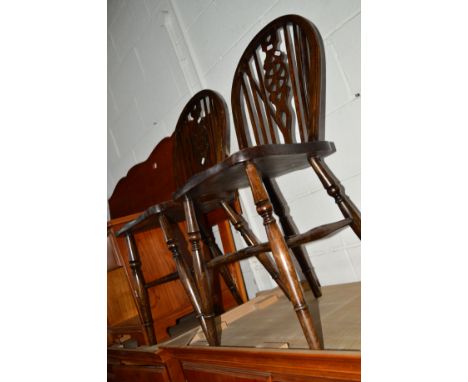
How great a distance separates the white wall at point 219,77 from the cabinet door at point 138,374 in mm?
645

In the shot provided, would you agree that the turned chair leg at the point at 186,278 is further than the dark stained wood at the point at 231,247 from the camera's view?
No

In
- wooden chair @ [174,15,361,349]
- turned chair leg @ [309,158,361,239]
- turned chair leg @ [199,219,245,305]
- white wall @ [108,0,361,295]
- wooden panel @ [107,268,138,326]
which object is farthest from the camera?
wooden panel @ [107,268,138,326]

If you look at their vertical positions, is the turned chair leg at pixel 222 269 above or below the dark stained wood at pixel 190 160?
below

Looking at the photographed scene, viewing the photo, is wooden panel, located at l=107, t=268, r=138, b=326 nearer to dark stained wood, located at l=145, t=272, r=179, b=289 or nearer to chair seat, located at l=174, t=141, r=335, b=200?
dark stained wood, located at l=145, t=272, r=179, b=289

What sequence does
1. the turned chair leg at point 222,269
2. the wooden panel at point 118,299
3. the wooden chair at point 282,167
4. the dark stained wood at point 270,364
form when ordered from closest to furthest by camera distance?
the dark stained wood at point 270,364
the wooden chair at point 282,167
the turned chair leg at point 222,269
the wooden panel at point 118,299

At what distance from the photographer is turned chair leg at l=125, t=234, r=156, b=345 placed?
1437 mm

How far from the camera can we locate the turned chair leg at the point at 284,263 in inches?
29.1

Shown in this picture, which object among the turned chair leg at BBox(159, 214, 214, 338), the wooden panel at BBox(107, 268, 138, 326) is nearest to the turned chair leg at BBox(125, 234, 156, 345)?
the turned chair leg at BBox(159, 214, 214, 338)

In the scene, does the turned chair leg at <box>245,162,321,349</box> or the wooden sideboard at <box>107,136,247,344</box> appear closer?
the turned chair leg at <box>245,162,321,349</box>

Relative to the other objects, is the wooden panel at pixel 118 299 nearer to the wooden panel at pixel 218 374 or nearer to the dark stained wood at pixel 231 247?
the dark stained wood at pixel 231 247

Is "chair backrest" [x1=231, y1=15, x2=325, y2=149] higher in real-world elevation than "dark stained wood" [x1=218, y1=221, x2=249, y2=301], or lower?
higher

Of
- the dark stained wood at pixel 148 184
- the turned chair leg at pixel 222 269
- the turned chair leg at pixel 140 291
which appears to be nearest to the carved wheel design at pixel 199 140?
the turned chair leg at pixel 222 269
